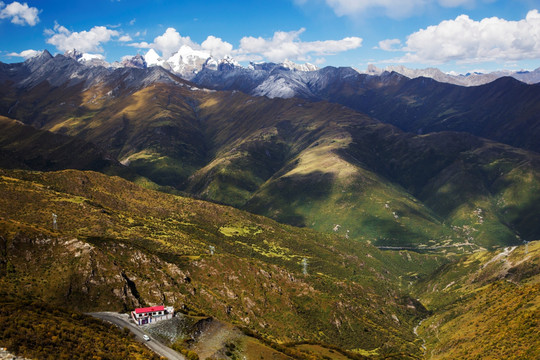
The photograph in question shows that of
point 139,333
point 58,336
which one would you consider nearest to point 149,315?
point 139,333

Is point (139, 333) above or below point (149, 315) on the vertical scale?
below

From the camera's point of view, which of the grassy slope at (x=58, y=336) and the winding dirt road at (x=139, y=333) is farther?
the winding dirt road at (x=139, y=333)

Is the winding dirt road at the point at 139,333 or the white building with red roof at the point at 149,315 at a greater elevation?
the white building with red roof at the point at 149,315

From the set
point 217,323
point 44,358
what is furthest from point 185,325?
point 44,358

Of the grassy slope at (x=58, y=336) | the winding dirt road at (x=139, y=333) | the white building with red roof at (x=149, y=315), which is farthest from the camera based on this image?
the white building with red roof at (x=149, y=315)

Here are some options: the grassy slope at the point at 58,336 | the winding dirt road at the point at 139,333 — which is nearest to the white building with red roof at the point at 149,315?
the winding dirt road at the point at 139,333

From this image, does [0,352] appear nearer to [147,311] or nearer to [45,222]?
[147,311]

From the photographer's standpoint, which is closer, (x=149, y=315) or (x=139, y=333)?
(x=139, y=333)

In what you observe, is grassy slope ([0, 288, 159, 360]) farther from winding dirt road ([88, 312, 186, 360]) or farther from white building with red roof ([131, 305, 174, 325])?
white building with red roof ([131, 305, 174, 325])

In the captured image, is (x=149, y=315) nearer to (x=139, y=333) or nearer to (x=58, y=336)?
(x=139, y=333)

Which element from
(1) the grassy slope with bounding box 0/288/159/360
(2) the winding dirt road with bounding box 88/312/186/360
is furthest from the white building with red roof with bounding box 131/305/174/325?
(1) the grassy slope with bounding box 0/288/159/360

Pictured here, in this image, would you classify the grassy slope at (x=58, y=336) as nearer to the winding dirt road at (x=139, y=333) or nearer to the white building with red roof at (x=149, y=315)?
the winding dirt road at (x=139, y=333)
